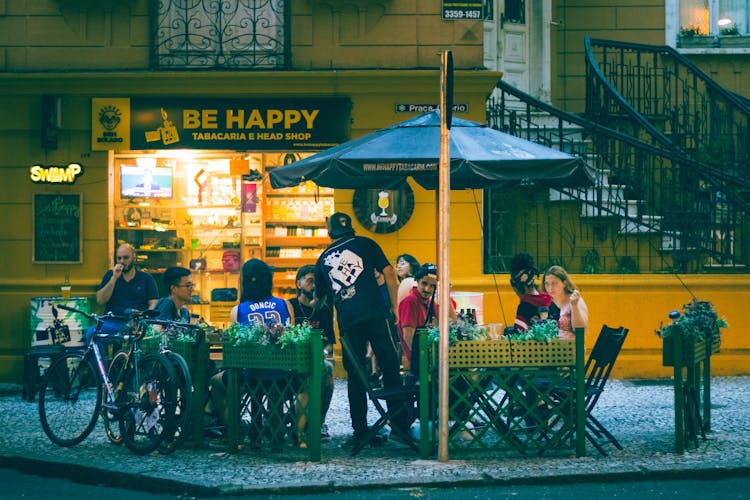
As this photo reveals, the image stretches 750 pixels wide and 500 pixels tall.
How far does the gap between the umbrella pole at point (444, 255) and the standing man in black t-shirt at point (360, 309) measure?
766 millimetres

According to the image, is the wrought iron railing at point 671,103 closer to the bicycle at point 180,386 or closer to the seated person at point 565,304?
the seated person at point 565,304

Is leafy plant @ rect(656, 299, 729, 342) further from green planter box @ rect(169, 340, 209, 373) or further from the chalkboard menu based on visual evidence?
the chalkboard menu

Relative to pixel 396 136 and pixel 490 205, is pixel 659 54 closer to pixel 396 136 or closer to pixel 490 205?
pixel 490 205

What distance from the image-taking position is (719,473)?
26.3 feet

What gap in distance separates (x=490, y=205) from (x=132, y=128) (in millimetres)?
4434

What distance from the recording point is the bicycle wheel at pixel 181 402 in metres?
8.62

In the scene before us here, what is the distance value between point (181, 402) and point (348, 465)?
1.41 meters

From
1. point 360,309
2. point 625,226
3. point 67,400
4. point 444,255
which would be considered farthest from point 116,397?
point 625,226

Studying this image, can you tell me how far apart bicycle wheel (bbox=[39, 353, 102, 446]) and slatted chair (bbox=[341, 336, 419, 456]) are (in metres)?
2.21

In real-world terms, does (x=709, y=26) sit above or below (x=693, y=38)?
above

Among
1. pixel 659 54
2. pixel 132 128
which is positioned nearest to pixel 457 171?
pixel 132 128

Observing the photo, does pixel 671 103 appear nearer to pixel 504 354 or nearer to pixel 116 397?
pixel 504 354

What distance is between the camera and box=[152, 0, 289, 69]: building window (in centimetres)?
1377

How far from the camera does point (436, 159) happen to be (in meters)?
9.02
